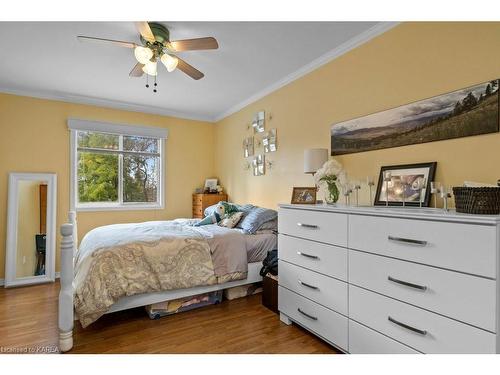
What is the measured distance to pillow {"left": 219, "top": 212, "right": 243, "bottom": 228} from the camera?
3.26m

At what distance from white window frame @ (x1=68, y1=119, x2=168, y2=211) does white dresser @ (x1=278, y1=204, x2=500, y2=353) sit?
9.76ft

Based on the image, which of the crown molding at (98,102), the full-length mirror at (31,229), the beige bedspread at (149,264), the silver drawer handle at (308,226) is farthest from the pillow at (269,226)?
the full-length mirror at (31,229)

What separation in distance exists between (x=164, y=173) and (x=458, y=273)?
13.6ft

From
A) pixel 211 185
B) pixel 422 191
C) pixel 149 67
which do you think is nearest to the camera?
pixel 422 191

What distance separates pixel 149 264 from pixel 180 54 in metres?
A: 2.02

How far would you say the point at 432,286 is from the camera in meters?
1.35

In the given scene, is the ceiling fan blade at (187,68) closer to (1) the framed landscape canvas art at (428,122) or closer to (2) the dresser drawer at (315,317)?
(1) the framed landscape canvas art at (428,122)

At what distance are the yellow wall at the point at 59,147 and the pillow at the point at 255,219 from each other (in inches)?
74.8

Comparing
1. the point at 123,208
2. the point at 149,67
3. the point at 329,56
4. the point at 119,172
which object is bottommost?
the point at 123,208

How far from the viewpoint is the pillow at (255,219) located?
3.05 m

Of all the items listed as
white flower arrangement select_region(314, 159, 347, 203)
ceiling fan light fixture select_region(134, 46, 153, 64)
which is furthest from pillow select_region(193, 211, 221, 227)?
ceiling fan light fixture select_region(134, 46, 153, 64)

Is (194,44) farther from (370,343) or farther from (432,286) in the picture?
(370,343)

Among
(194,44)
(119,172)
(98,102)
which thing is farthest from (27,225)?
(194,44)
